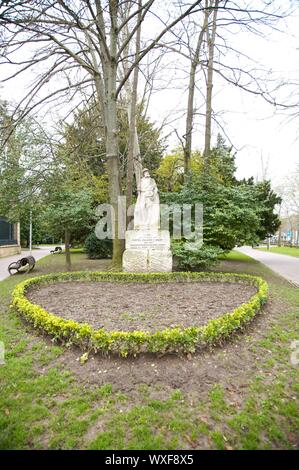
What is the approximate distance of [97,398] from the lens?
9.78 feet

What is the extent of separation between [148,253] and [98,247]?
7904 mm

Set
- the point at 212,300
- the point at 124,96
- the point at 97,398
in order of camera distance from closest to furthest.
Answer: the point at 97,398, the point at 212,300, the point at 124,96

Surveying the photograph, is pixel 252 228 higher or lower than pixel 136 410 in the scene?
higher

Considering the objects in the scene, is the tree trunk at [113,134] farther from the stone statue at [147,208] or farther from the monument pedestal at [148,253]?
the monument pedestal at [148,253]

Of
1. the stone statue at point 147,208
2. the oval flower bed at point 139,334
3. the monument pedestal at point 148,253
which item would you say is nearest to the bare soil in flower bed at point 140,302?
the oval flower bed at point 139,334

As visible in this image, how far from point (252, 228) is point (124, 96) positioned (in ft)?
37.5

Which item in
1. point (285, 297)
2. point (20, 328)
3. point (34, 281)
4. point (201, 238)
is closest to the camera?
point (20, 328)

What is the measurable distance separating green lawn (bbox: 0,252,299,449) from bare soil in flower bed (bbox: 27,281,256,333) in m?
0.99

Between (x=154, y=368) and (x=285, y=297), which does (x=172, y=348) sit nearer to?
(x=154, y=368)

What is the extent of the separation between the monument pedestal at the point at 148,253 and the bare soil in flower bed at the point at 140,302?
1348 mm

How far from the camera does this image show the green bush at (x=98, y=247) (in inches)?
672

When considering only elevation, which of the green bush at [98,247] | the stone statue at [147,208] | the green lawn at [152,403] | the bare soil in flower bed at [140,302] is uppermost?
the stone statue at [147,208]

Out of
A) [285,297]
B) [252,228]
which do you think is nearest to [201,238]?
[252,228]

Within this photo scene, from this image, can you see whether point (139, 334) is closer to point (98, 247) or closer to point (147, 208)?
point (147, 208)
